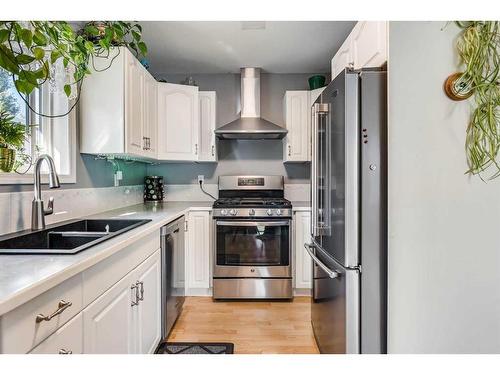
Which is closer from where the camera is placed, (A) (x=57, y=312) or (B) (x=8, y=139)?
(A) (x=57, y=312)

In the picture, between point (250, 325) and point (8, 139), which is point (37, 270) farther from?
point (250, 325)

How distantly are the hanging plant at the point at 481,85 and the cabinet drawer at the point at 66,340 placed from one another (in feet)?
5.69

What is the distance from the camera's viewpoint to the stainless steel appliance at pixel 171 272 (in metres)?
1.98

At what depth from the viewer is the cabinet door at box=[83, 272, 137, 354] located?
105 centimetres

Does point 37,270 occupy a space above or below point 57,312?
above

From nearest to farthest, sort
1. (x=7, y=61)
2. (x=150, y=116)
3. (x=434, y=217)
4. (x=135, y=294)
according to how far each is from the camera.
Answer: (x=7, y=61), (x=434, y=217), (x=135, y=294), (x=150, y=116)

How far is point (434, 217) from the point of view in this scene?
1330 mm

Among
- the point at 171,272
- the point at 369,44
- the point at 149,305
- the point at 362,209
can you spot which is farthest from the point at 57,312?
the point at 369,44

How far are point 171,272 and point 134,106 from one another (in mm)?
1306

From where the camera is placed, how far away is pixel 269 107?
3.46m

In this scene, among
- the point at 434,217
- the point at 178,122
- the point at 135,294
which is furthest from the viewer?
the point at 178,122

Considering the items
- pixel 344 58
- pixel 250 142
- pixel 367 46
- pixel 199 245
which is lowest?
pixel 199 245

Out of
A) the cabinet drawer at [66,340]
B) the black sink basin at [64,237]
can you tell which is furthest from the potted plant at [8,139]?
the cabinet drawer at [66,340]
